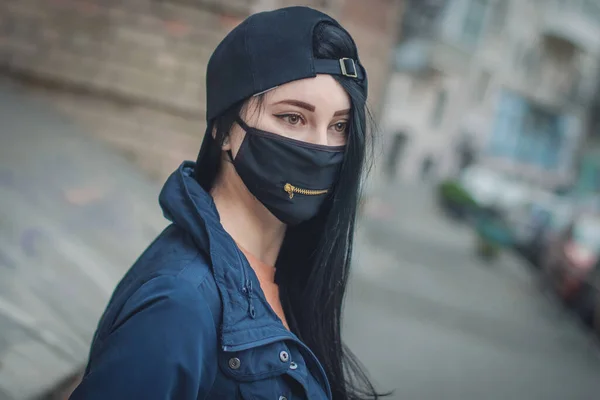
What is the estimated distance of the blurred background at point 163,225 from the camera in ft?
8.58

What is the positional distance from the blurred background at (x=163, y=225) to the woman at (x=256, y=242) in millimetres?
352

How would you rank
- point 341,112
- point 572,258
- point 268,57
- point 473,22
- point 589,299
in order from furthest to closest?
point 473,22 → point 572,258 → point 589,299 → point 341,112 → point 268,57

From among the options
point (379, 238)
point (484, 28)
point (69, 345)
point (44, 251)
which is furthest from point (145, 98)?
point (484, 28)

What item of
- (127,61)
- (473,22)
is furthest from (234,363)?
(473,22)

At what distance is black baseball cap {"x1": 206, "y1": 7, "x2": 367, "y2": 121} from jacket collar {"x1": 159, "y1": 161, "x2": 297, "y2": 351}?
26cm

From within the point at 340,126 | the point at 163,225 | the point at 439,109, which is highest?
the point at 340,126

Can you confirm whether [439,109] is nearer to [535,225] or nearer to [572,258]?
[535,225]

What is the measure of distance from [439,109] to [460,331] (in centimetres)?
1615

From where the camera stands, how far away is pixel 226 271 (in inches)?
52.3

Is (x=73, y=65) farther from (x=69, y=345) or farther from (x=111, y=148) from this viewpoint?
(x=69, y=345)

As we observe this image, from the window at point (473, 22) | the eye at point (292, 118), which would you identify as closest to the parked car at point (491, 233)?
the window at point (473, 22)

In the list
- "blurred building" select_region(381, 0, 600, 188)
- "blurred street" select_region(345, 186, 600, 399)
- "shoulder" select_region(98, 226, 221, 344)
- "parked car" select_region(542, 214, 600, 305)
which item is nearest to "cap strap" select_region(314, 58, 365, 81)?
"shoulder" select_region(98, 226, 221, 344)

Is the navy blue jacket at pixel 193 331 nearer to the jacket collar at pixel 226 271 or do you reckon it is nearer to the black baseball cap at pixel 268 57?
the jacket collar at pixel 226 271

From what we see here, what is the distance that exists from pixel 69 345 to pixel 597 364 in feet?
22.9
